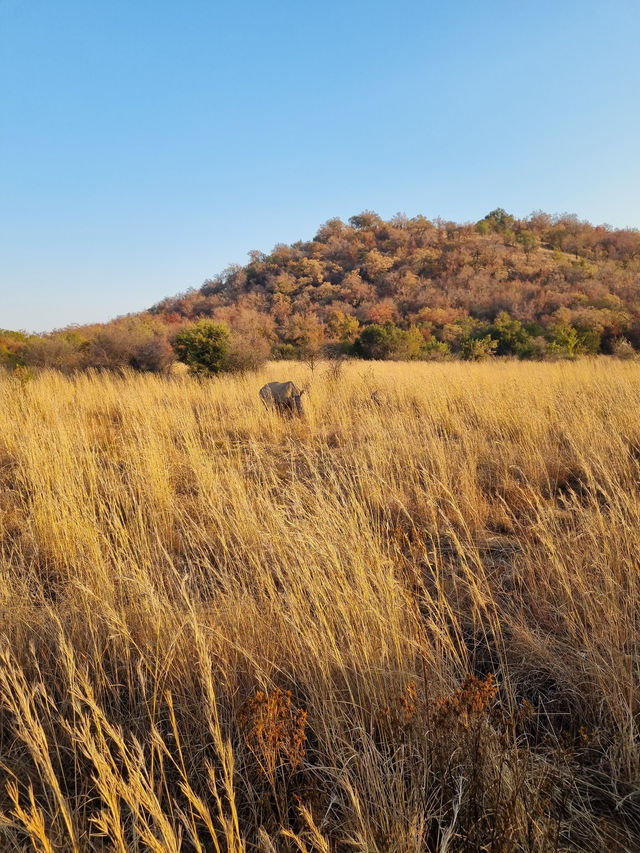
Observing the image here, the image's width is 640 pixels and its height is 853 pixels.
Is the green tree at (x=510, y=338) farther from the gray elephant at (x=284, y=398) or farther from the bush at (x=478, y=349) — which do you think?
the gray elephant at (x=284, y=398)

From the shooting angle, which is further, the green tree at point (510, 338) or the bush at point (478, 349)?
the green tree at point (510, 338)

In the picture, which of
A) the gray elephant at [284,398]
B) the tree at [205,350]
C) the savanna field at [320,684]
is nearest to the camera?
the savanna field at [320,684]

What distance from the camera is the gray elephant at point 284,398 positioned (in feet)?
21.9

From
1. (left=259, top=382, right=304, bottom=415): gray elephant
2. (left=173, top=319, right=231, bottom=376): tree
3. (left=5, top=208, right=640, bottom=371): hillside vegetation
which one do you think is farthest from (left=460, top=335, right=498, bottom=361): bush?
(left=259, top=382, right=304, bottom=415): gray elephant

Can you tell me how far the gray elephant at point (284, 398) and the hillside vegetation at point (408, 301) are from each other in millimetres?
4472

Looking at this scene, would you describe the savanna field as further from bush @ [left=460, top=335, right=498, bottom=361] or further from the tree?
bush @ [left=460, top=335, right=498, bottom=361]

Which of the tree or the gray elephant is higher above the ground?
the tree

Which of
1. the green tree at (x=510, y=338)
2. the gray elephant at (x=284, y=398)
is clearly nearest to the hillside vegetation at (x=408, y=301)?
the green tree at (x=510, y=338)

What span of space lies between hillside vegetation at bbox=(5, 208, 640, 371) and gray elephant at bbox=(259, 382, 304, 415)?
447 cm

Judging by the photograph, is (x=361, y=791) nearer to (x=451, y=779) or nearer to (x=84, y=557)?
(x=451, y=779)

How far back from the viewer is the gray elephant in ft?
21.9

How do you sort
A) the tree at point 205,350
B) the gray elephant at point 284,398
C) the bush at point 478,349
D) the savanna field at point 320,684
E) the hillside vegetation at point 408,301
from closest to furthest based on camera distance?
the savanna field at point 320,684, the gray elephant at point 284,398, the tree at point 205,350, the hillside vegetation at point 408,301, the bush at point 478,349

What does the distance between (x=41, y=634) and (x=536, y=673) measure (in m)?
2.02

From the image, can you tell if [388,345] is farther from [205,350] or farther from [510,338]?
[205,350]
